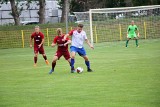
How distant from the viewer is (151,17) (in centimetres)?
3862

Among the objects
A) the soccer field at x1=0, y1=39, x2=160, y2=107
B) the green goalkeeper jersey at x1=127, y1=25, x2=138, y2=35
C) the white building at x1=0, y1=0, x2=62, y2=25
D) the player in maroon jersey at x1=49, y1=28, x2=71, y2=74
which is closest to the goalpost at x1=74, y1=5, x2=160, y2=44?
the green goalkeeper jersey at x1=127, y1=25, x2=138, y2=35

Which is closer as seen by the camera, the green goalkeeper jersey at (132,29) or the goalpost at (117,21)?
the green goalkeeper jersey at (132,29)

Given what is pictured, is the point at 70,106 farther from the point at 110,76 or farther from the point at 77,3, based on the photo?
the point at 77,3

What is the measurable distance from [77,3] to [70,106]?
53376 millimetres

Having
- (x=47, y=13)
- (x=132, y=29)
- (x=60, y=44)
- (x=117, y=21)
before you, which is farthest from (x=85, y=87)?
(x=47, y=13)

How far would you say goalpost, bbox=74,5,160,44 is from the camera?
36469mm

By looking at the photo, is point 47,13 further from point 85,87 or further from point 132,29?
point 85,87

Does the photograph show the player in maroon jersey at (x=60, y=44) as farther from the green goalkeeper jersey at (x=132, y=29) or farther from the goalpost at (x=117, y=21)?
the green goalkeeper jersey at (x=132, y=29)

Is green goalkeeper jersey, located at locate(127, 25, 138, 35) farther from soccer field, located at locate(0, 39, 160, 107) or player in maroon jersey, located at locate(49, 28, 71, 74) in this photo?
player in maroon jersey, located at locate(49, 28, 71, 74)

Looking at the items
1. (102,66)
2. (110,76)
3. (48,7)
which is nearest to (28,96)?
(110,76)

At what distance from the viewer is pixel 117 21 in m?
39.1

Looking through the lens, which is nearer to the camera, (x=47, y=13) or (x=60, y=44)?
(x=60, y=44)

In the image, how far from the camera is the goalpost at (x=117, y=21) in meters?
36.5

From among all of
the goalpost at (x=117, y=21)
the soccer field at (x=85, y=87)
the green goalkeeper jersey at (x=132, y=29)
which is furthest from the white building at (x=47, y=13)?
the soccer field at (x=85, y=87)
